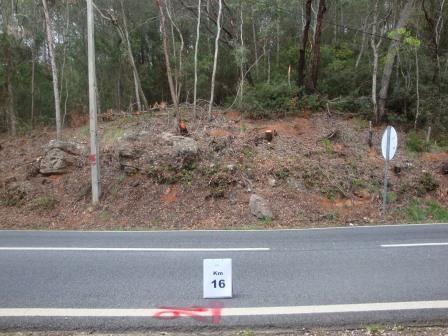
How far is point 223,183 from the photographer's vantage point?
12844 mm

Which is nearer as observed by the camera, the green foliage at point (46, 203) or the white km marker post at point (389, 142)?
the white km marker post at point (389, 142)

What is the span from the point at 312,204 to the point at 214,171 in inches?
138

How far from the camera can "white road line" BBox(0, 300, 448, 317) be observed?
4.26 m

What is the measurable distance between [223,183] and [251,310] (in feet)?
28.1

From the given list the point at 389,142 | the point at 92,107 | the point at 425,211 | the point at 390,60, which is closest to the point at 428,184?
the point at 425,211

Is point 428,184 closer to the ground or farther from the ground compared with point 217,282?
farther from the ground

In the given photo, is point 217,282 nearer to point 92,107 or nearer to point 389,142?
point 389,142

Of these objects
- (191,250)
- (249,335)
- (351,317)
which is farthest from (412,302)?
(191,250)

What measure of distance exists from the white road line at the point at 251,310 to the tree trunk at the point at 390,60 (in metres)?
13.4

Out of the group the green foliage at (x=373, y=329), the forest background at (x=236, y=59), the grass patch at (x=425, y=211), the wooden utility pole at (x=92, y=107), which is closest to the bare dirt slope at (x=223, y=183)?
the grass patch at (x=425, y=211)

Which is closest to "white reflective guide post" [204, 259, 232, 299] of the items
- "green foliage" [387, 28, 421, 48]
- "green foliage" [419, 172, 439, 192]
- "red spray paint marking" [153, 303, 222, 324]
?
"red spray paint marking" [153, 303, 222, 324]

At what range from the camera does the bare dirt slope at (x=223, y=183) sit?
11844mm

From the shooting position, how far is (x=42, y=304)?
4.57 metres

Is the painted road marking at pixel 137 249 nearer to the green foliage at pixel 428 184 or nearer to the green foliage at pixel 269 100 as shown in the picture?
the green foliage at pixel 428 184
